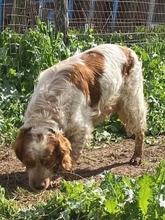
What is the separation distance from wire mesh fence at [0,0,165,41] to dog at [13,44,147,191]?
216 cm

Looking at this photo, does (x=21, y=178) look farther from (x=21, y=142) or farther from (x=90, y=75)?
(x=90, y=75)

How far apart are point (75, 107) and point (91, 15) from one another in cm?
456

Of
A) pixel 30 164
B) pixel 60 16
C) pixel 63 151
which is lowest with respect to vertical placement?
pixel 30 164

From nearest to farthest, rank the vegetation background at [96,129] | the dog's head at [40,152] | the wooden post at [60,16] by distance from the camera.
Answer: the vegetation background at [96,129] < the dog's head at [40,152] < the wooden post at [60,16]

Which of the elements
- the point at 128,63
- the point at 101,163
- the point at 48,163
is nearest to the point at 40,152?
the point at 48,163

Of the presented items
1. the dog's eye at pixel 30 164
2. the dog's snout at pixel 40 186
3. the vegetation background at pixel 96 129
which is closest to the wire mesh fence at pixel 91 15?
the vegetation background at pixel 96 129

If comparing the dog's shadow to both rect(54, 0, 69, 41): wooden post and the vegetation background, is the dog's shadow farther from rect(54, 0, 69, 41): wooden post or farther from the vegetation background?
rect(54, 0, 69, 41): wooden post

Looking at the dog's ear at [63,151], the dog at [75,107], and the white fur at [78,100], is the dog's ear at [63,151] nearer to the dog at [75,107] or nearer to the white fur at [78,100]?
the dog at [75,107]

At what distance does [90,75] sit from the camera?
6133mm

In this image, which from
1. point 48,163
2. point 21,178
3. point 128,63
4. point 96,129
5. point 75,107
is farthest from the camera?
point 96,129

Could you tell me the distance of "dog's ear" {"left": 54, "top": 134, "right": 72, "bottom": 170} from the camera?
5.48m

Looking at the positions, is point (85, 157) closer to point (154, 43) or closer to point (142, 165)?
point (142, 165)

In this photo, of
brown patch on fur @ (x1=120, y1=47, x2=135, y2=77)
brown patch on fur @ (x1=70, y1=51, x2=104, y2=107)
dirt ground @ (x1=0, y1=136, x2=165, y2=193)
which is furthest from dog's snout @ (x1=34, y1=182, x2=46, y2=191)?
brown patch on fur @ (x1=120, y1=47, x2=135, y2=77)

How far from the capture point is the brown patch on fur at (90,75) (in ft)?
19.5
